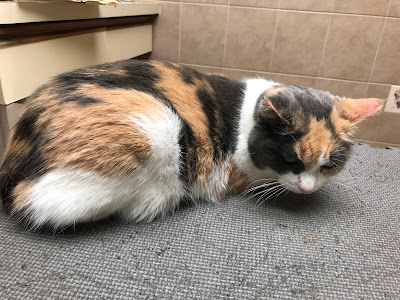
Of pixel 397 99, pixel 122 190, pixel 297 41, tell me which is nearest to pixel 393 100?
pixel 397 99

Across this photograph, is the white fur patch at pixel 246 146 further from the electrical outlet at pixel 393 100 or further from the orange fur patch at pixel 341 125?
the electrical outlet at pixel 393 100

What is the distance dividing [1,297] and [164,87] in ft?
2.09

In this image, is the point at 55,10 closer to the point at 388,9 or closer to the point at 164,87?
the point at 164,87

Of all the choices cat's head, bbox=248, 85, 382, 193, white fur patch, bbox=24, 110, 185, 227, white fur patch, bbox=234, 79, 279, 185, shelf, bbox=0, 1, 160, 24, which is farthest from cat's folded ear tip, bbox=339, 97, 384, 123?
shelf, bbox=0, 1, 160, 24

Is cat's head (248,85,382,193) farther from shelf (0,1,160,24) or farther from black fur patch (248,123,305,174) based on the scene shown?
shelf (0,1,160,24)

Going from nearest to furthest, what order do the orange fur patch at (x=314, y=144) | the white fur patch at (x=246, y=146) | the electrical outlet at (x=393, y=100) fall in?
the orange fur patch at (x=314, y=144)
the white fur patch at (x=246, y=146)
the electrical outlet at (x=393, y=100)

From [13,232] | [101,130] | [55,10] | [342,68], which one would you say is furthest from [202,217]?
[342,68]

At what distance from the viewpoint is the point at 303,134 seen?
2.86 ft

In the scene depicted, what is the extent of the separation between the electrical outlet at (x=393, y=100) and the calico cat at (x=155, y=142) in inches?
39.9

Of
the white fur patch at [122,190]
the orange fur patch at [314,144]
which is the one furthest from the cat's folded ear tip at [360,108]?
the white fur patch at [122,190]

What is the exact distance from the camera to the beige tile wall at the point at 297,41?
168 centimetres

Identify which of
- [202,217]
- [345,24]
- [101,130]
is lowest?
[202,217]

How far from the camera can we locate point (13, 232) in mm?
819

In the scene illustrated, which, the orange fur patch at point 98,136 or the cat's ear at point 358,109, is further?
the cat's ear at point 358,109
